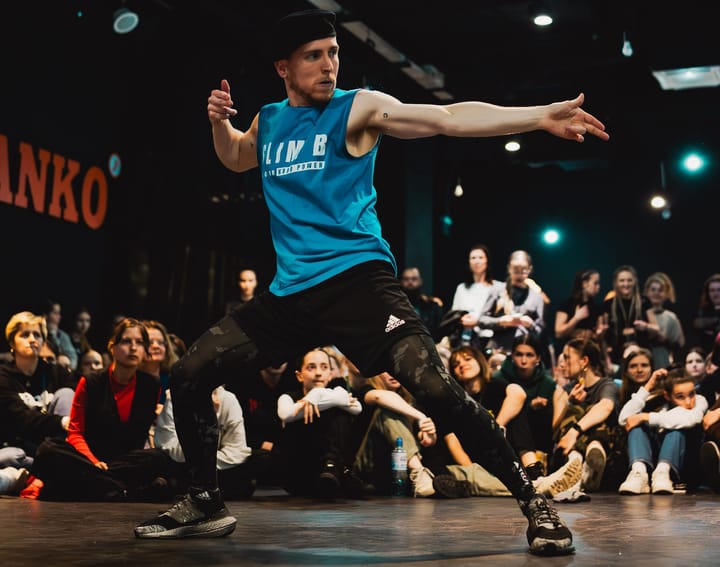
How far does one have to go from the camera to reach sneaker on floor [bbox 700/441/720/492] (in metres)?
5.49

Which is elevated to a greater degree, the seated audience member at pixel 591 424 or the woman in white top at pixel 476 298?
the woman in white top at pixel 476 298

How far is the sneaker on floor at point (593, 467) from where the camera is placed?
19.2 ft

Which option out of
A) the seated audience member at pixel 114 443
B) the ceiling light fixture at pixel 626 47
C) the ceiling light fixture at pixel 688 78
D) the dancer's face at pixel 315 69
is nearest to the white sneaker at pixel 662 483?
the seated audience member at pixel 114 443

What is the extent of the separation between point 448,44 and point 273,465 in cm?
698

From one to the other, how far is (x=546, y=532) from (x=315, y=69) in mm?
1477

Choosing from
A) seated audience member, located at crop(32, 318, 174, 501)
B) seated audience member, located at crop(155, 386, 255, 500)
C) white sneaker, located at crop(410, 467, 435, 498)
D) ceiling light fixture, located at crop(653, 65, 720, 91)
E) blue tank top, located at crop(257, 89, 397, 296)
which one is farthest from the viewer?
ceiling light fixture, located at crop(653, 65, 720, 91)

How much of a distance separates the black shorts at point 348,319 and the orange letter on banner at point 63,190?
6.03m

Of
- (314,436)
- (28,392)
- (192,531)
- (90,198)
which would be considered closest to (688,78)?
(90,198)

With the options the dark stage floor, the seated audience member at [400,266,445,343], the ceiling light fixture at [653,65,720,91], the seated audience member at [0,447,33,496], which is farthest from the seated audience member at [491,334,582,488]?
the ceiling light fixture at [653,65,720,91]

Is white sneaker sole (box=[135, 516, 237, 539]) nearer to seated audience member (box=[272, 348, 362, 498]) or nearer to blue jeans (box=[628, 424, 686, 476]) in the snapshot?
seated audience member (box=[272, 348, 362, 498])

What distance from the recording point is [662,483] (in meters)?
5.60

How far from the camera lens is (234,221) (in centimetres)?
1036

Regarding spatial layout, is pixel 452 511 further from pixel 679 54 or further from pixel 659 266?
pixel 659 266

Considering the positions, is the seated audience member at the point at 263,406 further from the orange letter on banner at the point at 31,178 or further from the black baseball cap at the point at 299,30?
the black baseball cap at the point at 299,30
